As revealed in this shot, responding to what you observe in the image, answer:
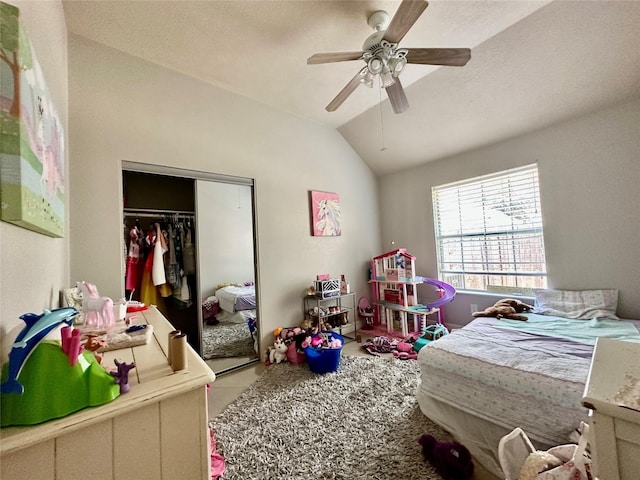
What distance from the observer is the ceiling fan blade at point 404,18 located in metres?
1.28

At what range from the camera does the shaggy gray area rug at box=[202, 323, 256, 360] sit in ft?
8.55

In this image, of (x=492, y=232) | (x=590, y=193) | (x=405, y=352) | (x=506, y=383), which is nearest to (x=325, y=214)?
(x=405, y=352)

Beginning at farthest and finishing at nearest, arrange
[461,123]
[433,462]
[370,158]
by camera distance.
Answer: [370,158] < [461,123] < [433,462]

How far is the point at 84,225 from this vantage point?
6.14 ft

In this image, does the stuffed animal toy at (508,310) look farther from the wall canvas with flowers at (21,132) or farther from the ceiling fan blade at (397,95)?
the wall canvas with flowers at (21,132)

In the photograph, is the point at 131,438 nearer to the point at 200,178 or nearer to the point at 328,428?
the point at 328,428

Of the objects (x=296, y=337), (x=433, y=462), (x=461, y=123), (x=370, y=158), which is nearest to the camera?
(x=433, y=462)

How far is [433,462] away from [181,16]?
3229mm

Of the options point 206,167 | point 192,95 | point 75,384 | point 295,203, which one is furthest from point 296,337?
point 192,95

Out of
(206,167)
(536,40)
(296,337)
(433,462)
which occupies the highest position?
(536,40)

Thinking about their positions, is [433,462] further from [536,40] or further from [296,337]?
[536,40]

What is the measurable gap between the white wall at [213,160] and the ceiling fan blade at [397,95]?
144 cm

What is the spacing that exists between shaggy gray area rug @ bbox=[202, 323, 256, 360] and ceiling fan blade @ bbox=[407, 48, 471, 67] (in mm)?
2934

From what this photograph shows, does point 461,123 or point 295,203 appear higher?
point 461,123
